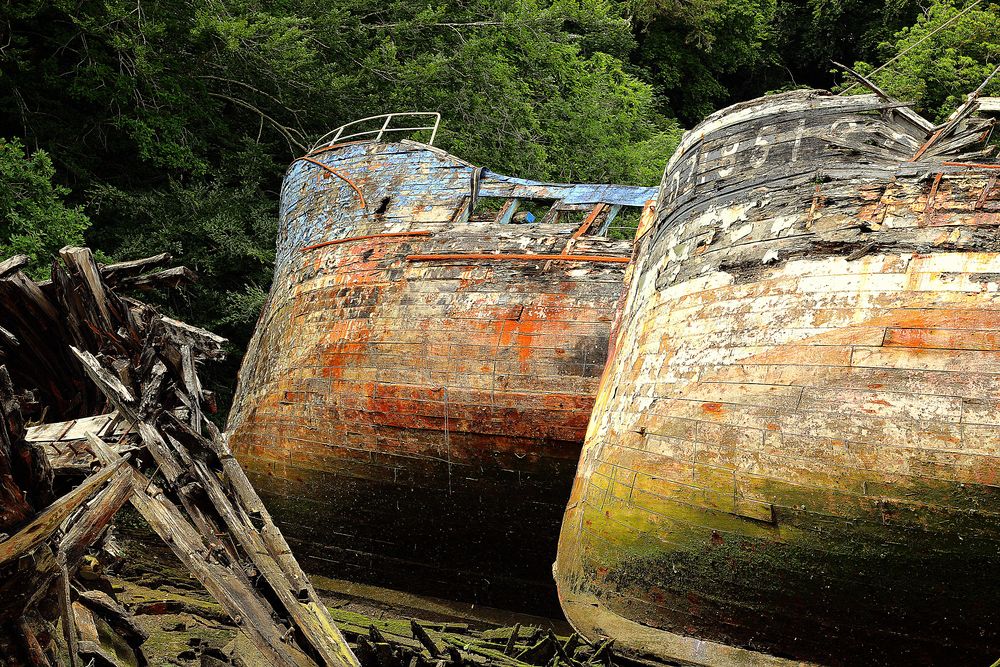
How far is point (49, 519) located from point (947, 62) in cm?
1581

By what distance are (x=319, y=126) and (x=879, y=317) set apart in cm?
1234

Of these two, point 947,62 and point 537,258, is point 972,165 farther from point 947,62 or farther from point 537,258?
point 947,62

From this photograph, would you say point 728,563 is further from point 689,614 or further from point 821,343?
point 821,343

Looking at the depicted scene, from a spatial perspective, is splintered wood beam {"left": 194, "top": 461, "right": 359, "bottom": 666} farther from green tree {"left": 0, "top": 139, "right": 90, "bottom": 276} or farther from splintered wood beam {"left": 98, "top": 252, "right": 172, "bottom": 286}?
green tree {"left": 0, "top": 139, "right": 90, "bottom": 276}

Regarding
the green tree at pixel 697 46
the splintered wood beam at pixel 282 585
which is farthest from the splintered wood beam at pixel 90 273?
the green tree at pixel 697 46

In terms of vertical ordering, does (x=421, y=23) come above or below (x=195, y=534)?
above

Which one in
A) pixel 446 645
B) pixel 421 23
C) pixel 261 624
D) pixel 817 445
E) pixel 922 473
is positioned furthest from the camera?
pixel 421 23

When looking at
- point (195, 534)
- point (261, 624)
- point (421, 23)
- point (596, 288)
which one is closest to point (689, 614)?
point (261, 624)

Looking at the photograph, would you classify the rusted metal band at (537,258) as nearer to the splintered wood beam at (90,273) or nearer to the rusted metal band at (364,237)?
the rusted metal band at (364,237)

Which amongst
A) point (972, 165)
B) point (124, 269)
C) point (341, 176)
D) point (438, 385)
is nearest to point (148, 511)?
point (124, 269)

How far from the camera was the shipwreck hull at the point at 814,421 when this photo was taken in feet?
13.0

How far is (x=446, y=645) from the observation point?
521 centimetres

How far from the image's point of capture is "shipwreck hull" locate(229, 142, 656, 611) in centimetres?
680

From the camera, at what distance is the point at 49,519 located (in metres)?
3.40
